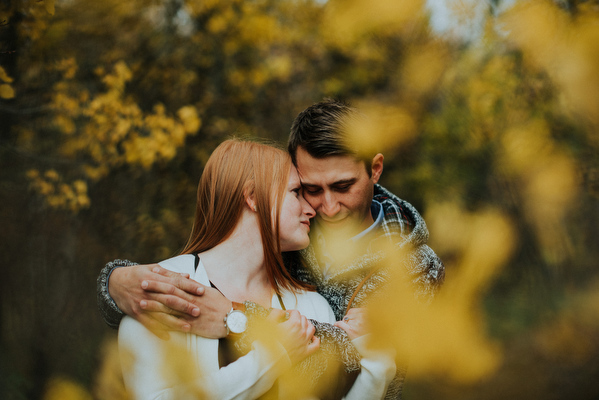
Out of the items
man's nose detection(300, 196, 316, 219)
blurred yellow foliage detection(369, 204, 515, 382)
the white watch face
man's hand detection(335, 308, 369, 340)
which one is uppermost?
man's nose detection(300, 196, 316, 219)

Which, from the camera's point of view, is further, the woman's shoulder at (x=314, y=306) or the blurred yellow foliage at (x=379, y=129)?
the blurred yellow foliage at (x=379, y=129)

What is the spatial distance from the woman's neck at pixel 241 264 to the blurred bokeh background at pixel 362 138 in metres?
0.52

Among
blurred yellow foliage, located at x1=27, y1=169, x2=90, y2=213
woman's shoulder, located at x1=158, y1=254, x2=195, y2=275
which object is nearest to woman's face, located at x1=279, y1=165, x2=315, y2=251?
woman's shoulder, located at x1=158, y1=254, x2=195, y2=275

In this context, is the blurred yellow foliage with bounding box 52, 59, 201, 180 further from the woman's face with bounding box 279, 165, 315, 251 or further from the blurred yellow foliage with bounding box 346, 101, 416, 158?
the woman's face with bounding box 279, 165, 315, 251

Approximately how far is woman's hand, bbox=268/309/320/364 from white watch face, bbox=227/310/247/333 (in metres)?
0.08

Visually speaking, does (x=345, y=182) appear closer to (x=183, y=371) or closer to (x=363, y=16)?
(x=183, y=371)

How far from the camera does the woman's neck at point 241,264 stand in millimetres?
1655

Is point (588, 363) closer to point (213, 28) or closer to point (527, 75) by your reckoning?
point (527, 75)

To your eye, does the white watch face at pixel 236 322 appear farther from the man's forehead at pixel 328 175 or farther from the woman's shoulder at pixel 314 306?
the man's forehead at pixel 328 175

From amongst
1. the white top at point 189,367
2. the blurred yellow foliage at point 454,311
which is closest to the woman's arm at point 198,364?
the white top at point 189,367

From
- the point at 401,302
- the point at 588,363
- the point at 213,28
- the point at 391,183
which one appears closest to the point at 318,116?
the point at 401,302

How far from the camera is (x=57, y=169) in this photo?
3795mm

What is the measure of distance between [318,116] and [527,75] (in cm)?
104

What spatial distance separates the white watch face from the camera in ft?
4.90
